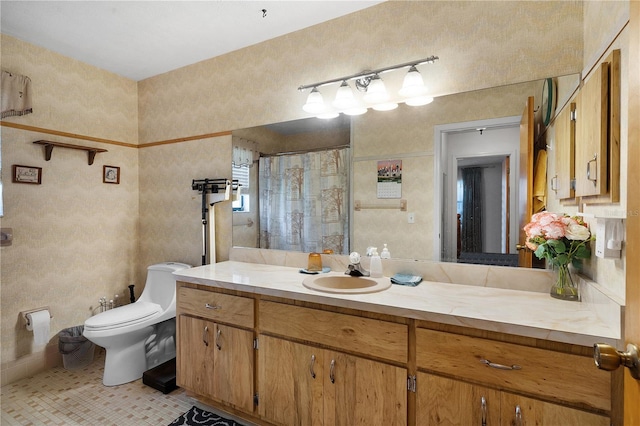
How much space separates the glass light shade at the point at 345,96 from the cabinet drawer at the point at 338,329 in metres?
1.28

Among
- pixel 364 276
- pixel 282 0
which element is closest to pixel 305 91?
pixel 282 0

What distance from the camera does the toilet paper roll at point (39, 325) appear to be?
2.35 m

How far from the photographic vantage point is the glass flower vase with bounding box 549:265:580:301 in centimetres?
138

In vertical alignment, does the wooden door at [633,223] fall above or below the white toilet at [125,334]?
above

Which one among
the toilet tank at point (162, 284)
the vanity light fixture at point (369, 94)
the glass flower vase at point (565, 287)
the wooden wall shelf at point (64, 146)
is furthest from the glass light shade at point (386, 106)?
the wooden wall shelf at point (64, 146)

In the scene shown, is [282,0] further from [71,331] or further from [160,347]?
[71,331]

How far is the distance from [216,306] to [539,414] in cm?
157

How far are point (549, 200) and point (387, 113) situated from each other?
988 millimetres

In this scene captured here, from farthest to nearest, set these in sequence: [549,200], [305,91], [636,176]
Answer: [305,91]
[549,200]
[636,176]

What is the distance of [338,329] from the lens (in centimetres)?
148

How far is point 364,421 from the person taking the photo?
142 centimetres

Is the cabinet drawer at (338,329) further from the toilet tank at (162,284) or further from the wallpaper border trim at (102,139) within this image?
the wallpaper border trim at (102,139)

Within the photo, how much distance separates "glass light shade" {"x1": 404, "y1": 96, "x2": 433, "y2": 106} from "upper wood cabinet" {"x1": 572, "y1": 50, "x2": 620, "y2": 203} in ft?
2.41

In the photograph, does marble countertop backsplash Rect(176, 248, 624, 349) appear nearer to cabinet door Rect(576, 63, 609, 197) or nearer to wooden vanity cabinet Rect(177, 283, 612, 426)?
wooden vanity cabinet Rect(177, 283, 612, 426)
